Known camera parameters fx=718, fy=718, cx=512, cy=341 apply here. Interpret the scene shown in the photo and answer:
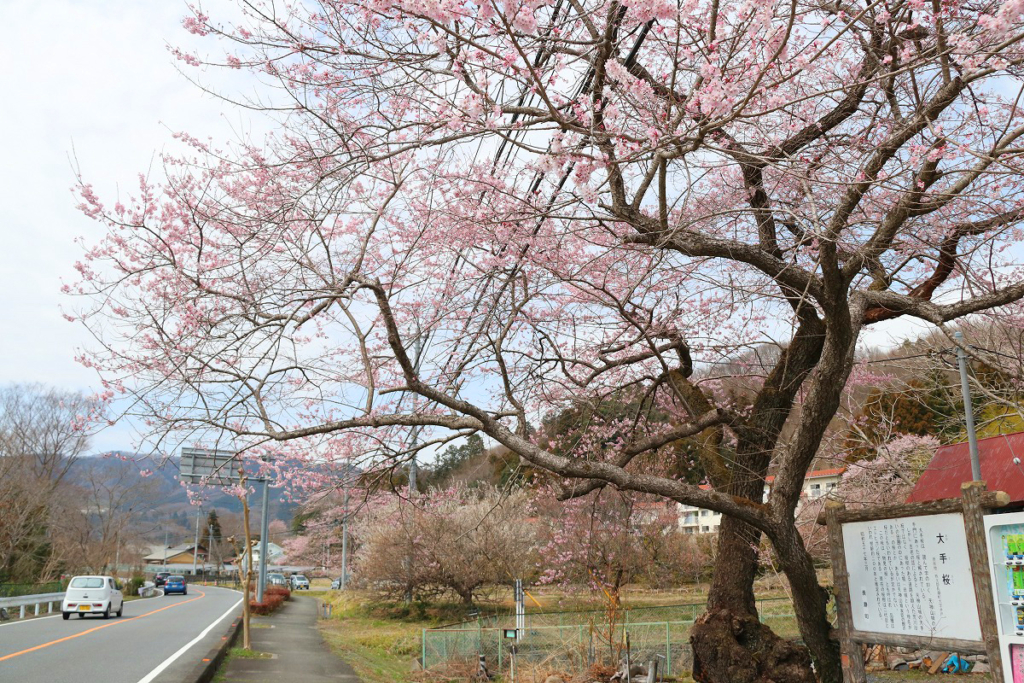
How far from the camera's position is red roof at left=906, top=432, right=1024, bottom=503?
8.18 meters

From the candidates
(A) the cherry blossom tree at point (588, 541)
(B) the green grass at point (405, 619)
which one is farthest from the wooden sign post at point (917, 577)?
(A) the cherry blossom tree at point (588, 541)

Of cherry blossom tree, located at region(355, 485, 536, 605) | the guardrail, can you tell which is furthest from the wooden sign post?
the guardrail

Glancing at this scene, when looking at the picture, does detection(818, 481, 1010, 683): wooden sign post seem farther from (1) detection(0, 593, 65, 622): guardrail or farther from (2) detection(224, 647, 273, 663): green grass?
(1) detection(0, 593, 65, 622): guardrail

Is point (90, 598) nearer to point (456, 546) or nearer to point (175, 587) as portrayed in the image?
point (456, 546)

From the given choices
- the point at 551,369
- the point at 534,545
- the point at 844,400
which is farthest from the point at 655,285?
the point at 534,545

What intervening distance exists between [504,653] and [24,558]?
94.6 ft

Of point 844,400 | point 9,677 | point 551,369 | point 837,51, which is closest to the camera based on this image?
point 837,51

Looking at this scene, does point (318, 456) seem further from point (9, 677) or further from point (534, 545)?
point (534, 545)

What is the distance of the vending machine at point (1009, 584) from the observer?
4.96 metres

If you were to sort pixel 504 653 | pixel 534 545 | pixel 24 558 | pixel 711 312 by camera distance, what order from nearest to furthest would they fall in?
pixel 711 312
pixel 504 653
pixel 534 545
pixel 24 558

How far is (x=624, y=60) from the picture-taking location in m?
6.57

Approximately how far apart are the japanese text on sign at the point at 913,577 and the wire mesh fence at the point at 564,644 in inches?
181

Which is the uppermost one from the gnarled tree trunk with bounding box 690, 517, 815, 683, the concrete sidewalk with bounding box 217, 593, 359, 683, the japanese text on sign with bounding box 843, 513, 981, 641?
A: the japanese text on sign with bounding box 843, 513, 981, 641

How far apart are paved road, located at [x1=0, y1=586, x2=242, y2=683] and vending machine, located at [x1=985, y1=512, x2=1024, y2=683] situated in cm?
867
